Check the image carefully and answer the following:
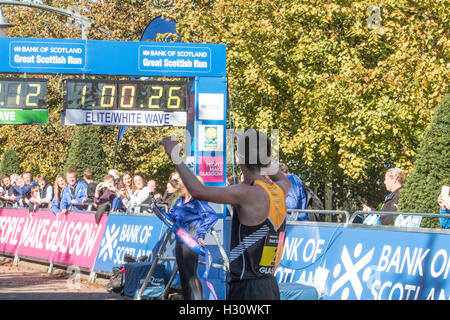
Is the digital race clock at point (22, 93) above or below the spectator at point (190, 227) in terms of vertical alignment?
above

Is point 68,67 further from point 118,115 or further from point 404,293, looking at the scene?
point 404,293

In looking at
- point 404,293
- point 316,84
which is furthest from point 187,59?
point 316,84

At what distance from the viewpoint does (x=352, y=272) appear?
955cm

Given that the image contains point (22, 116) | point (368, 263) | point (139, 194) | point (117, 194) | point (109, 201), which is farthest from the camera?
point (109, 201)

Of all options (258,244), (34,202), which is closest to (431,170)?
(258,244)

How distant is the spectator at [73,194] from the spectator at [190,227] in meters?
6.71

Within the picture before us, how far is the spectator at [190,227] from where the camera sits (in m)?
10.0

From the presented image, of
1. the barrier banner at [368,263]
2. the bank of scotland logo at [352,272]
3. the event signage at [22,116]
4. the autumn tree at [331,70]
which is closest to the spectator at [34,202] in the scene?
the event signage at [22,116]

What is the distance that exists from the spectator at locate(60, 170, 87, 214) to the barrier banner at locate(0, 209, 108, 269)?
0.20 meters

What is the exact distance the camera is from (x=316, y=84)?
22062mm

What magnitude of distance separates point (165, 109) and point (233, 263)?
8.07 m

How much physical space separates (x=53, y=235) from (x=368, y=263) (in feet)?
32.7

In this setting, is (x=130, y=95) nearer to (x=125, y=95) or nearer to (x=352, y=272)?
(x=125, y=95)

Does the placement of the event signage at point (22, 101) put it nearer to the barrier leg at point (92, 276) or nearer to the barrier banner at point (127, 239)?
the barrier banner at point (127, 239)
